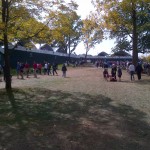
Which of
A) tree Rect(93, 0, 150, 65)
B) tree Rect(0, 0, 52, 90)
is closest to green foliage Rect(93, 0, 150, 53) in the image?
tree Rect(93, 0, 150, 65)

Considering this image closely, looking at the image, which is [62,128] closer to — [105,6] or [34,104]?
[34,104]

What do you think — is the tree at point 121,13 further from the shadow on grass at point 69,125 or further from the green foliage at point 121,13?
the shadow on grass at point 69,125

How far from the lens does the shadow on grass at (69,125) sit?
8.02 meters

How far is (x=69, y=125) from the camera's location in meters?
9.73

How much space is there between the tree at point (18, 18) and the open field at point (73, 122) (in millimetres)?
3092

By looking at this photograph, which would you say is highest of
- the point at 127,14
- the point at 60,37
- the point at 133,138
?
the point at 127,14

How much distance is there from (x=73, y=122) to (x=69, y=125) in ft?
1.25

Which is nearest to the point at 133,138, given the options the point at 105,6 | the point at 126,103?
the point at 126,103

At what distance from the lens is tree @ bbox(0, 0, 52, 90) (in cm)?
1608

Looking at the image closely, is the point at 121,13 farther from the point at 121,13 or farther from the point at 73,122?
the point at 73,122

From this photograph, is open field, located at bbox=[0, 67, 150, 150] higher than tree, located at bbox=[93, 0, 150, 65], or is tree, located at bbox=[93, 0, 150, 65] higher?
tree, located at bbox=[93, 0, 150, 65]

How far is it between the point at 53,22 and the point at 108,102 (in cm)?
590

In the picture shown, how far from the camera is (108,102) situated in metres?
13.9

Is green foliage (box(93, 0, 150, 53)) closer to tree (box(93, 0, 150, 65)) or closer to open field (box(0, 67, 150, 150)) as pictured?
tree (box(93, 0, 150, 65))
